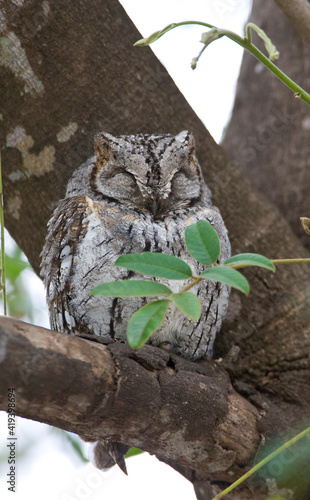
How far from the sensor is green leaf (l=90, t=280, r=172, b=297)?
1102 millimetres

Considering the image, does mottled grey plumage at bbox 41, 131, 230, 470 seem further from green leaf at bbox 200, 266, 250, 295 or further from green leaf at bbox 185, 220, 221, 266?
green leaf at bbox 200, 266, 250, 295

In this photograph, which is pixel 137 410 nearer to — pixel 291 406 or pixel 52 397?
pixel 52 397

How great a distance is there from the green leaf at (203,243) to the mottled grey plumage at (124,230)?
724 millimetres

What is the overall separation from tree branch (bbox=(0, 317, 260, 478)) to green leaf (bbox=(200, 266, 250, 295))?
18.4 inches

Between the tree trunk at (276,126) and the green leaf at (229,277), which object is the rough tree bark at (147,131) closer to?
the tree trunk at (276,126)

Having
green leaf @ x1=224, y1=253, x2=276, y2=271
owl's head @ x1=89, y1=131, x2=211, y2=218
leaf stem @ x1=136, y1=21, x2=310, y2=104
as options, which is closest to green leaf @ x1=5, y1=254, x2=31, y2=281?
owl's head @ x1=89, y1=131, x2=211, y2=218

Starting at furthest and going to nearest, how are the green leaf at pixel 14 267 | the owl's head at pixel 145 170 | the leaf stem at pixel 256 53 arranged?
the green leaf at pixel 14 267 → the owl's head at pixel 145 170 → the leaf stem at pixel 256 53

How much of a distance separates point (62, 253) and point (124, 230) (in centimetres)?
27

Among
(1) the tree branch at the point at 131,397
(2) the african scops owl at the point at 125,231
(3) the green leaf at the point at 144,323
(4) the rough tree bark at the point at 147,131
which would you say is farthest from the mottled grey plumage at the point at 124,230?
(3) the green leaf at the point at 144,323

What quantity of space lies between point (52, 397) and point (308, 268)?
1500 millimetres

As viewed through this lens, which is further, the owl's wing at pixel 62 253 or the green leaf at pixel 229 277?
the owl's wing at pixel 62 253

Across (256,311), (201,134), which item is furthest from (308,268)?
(201,134)

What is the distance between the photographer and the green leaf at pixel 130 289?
1.10m

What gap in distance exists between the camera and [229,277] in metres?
1.08
